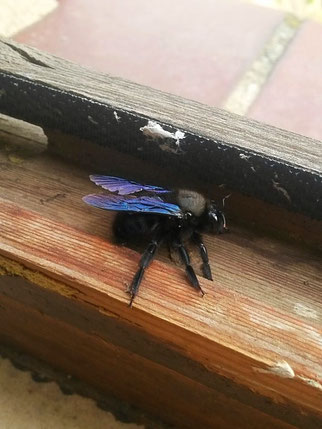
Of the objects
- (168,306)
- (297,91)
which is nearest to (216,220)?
(168,306)

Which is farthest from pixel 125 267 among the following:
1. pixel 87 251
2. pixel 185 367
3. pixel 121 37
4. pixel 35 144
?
pixel 121 37

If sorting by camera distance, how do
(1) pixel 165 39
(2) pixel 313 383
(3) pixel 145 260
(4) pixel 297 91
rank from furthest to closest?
(1) pixel 165 39 → (4) pixel 297 91 → (3) pixel 145 260 → (2) pixel 313 383

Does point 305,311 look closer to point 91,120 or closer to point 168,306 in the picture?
point 168,306

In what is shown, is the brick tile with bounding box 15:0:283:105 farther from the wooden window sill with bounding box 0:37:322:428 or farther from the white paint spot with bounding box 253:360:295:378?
the white paint spot with bounding box 253:360:295:378

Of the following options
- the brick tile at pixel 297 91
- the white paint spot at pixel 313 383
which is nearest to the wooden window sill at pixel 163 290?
the white paint spot at pixel 313 383

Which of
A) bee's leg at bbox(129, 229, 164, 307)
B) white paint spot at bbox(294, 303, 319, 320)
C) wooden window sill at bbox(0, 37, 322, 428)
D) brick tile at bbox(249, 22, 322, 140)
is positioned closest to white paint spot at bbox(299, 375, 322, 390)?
wooden window sill at bbox(0, 37, 322, 428)
